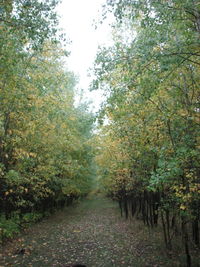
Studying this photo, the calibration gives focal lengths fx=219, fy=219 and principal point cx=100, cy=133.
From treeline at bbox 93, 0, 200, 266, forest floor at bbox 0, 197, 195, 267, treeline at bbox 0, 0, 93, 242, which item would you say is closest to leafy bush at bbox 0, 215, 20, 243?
treeline at bbox 0, 0, 93, 242

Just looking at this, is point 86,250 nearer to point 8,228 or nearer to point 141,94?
point 8,228

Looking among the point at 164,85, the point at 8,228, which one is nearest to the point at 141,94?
the point at 164,85

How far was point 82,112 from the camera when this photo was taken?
28.9 meters

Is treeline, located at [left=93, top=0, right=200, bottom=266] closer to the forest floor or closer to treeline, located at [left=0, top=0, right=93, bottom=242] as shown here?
the forest floor

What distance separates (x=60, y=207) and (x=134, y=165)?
72.9ft

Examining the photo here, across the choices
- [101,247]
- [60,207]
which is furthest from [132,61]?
[60,207]

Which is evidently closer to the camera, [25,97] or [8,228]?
[25,97]

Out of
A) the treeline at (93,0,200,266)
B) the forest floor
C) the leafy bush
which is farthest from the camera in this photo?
the leafy bush

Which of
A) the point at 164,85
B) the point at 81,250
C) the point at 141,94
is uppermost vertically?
the point at 164,85

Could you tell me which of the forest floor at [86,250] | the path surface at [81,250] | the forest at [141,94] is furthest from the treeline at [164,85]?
the path surface at [81,250]

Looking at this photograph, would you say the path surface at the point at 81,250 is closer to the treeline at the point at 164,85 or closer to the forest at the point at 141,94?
the forest at the point at 141,94

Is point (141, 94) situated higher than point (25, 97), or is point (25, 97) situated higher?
point (25, 97)

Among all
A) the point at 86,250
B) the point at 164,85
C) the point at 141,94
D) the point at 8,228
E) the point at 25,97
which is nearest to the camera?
the point at 141,94

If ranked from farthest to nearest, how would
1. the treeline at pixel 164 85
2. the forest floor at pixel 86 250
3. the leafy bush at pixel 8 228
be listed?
the leafy bush at pixel 8 228 → the forest floor at pixel 86 250 → the treeline at pixel 164 85
